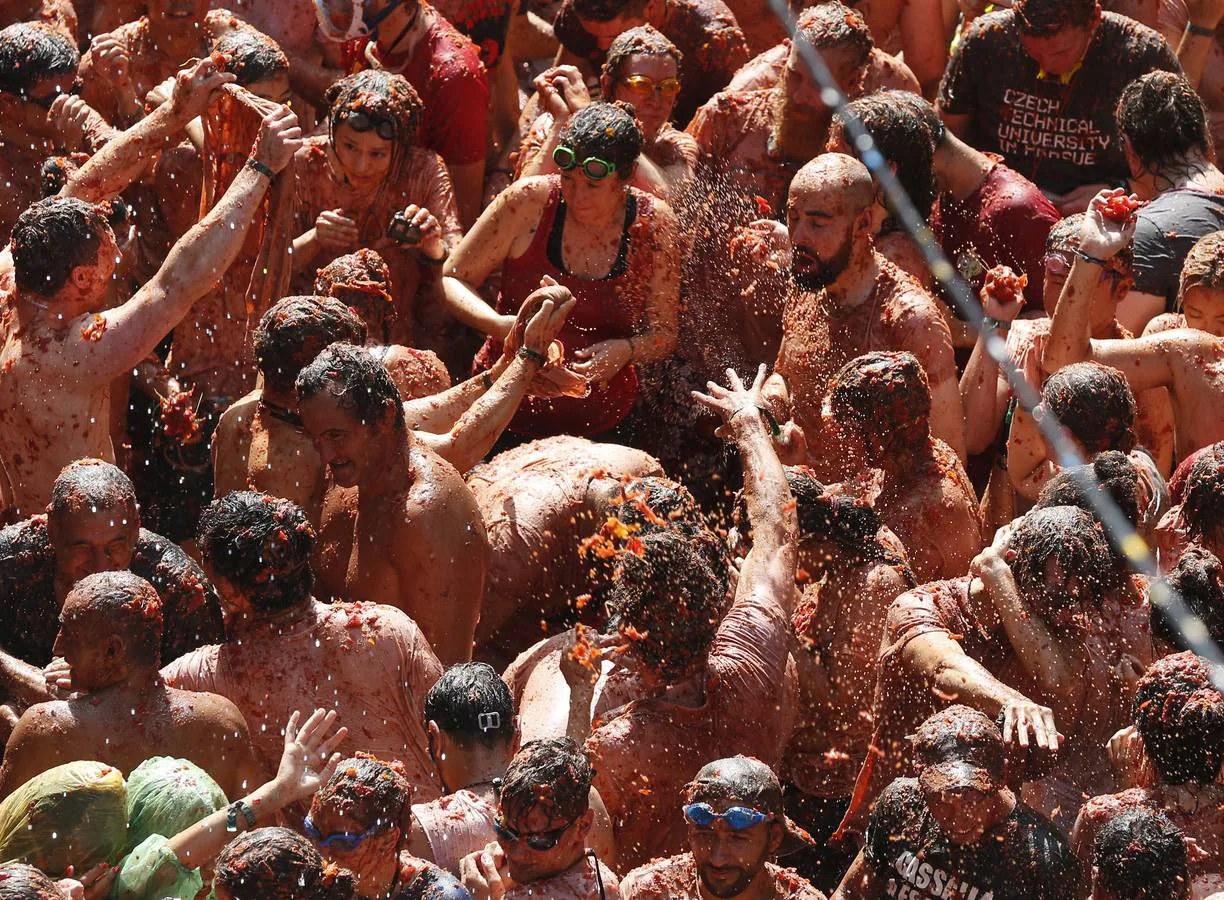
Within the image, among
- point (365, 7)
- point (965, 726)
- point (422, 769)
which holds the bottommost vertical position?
point (422, 769)

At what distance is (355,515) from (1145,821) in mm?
3224

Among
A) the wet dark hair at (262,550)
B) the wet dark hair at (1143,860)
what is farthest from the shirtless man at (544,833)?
the wet dark hair at (1143,860)

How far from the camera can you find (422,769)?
7.66 metres

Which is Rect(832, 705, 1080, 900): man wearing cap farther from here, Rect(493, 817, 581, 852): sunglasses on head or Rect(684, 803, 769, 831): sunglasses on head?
Rect(493, 817, 581, 852): sunglasses on head

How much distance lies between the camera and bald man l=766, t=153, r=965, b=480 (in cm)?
930

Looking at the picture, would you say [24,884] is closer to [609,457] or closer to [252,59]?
[609,457]

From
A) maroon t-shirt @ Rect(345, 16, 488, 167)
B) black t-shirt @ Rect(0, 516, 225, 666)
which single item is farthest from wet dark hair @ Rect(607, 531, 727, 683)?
maroon t-shirt @ Rect(345, 16, 488, 167)

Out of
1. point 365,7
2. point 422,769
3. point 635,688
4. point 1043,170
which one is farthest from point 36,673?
point 1043,170

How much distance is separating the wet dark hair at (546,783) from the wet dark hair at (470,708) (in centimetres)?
37

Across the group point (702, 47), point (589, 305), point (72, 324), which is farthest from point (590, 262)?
point (702, 47)

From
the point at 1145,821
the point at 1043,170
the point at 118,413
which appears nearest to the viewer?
the point at 1145,821

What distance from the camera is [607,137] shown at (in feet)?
32.2

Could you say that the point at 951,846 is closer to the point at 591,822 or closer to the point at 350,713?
the point at 591,822

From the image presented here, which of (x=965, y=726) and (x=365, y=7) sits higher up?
(x=365, y=7)
